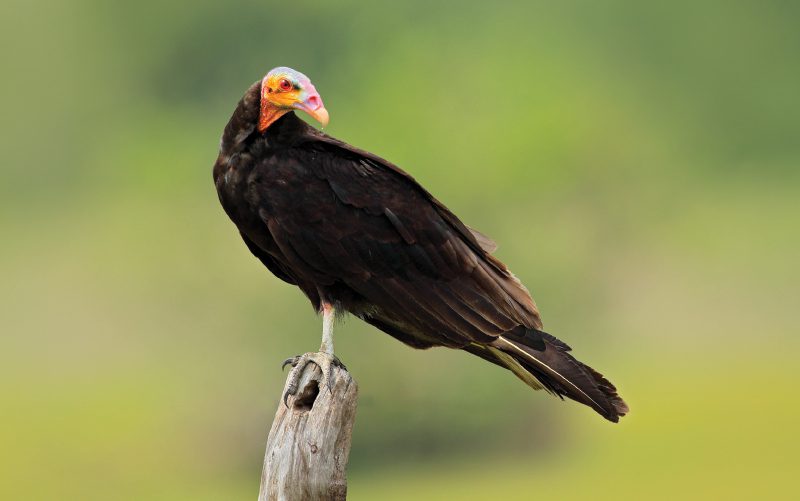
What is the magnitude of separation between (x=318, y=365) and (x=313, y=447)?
0.42 meters

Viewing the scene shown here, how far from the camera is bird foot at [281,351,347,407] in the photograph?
4.84m

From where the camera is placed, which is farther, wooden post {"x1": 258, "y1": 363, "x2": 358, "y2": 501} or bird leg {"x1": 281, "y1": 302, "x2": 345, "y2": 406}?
bird leg {"x1": 281, "y1": 302, "x2": 345, "y2": 406}

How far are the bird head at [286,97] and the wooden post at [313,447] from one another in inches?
46.0

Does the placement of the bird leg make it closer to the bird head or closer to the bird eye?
the bird head

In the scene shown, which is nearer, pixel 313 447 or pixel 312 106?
pixel 313 447

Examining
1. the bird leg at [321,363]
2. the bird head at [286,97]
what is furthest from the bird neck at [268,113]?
the bird leg at [321,363]

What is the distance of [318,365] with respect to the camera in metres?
4.92

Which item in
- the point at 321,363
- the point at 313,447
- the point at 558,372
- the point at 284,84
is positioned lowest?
the point at 313,447

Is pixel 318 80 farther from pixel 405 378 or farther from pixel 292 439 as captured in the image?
pixel 292 439

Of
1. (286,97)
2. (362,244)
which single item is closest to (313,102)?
(286,97)

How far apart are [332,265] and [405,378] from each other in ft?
31.3

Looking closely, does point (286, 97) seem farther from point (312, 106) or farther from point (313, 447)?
point (313, 447)

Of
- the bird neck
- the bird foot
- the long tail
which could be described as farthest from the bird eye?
the long tail

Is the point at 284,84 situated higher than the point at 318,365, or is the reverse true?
the point at 284,84
